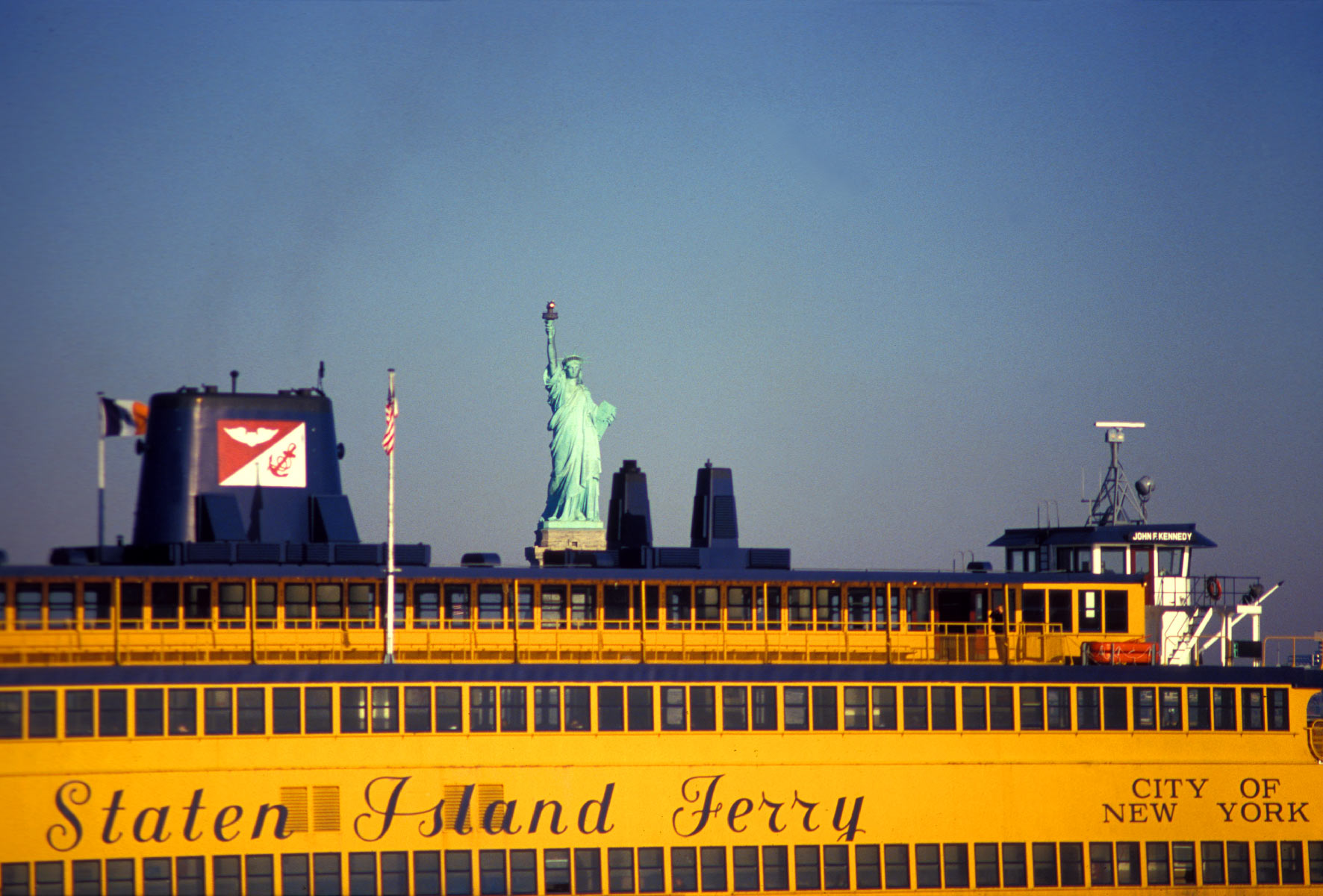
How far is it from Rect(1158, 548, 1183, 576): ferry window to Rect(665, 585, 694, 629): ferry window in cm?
1377

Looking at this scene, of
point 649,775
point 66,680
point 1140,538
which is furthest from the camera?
point 1140,538

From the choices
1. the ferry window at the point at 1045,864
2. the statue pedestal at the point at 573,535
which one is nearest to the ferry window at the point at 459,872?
the ferry window at the point at 1045,864

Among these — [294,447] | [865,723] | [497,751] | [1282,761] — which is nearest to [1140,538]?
[1282,761]

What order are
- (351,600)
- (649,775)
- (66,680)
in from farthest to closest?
1. (351,600)
2. (649,775)
3. (66,680)

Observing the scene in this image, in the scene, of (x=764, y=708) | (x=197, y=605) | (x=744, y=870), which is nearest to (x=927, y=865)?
(x=744, y=870)

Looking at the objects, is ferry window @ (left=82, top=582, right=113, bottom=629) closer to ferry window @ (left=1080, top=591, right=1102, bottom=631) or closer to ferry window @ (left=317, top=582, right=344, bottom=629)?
ferry window @ (left=317, top=582, right=344, bottom=629)

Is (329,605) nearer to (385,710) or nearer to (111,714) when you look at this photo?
(385,710)

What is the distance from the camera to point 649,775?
4100cm

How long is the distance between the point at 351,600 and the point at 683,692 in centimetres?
886

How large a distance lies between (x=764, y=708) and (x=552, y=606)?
640cm

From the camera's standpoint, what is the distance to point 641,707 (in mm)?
41250

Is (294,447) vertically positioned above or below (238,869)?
above

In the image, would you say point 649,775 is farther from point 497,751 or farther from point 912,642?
point 912,642

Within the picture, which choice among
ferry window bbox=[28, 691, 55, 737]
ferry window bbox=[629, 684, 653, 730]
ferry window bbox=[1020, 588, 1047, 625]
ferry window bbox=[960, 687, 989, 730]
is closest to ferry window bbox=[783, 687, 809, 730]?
ferry window bbox=[629, 684, 653, 730]
